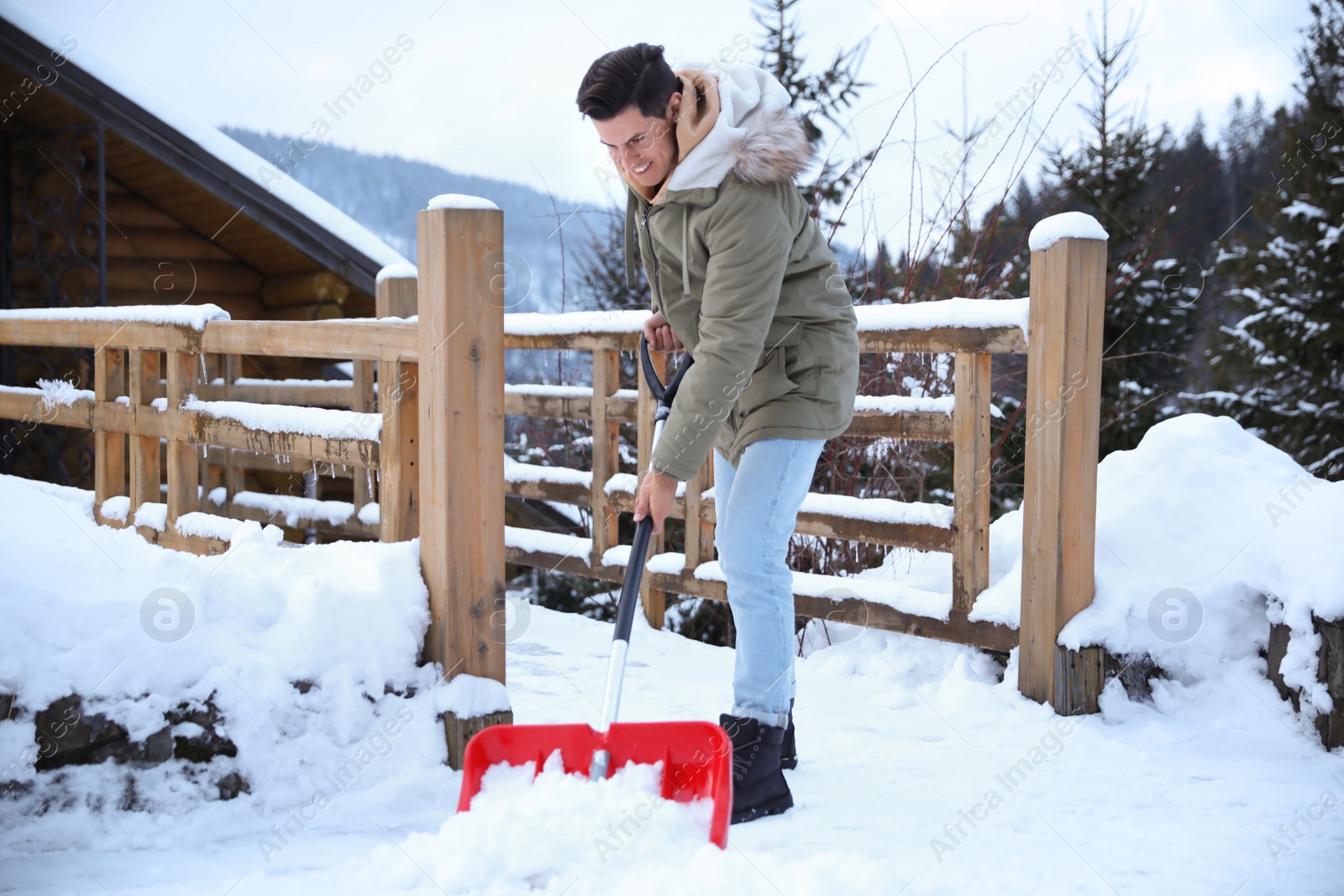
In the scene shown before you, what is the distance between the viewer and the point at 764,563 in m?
2.27

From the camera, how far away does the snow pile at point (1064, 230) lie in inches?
110

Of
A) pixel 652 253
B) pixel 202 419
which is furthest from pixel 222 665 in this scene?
pixel 202 419

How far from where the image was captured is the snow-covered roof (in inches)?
218

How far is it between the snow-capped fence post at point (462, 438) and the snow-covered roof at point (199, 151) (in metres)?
3.58

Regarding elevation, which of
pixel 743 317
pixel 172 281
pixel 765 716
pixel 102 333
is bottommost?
pixel 765 716

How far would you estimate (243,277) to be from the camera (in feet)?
23.8

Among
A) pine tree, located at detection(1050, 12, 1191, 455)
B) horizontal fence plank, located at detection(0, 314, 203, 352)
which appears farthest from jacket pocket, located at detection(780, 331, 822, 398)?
pine tree, located at detection(1050, 12, 1191, 455)

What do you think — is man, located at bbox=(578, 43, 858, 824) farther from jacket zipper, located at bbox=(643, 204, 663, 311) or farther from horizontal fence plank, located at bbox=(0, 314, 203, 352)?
horizontal fence plank, located at bbox=(0, 314, 203, 352)

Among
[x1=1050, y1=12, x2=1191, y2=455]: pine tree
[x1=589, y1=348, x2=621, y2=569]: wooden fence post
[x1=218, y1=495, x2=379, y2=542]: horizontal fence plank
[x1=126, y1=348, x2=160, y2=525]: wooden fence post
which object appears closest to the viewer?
[x1=126, y1=348, x2=160, y2=525]: wooden fence post

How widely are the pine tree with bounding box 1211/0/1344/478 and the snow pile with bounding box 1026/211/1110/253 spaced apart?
25.6ft

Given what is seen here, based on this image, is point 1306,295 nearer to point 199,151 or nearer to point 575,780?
point 199,151

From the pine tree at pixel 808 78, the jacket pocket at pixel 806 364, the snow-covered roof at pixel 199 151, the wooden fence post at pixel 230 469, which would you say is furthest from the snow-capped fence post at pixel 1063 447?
the snow-covered roof at pixel 199 151

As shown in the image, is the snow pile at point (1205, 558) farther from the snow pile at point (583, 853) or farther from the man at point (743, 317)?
the snow pile at point (583, 853)

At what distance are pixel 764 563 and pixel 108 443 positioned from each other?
3.21m
